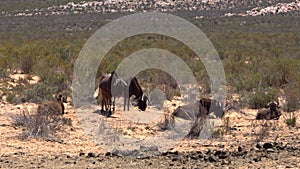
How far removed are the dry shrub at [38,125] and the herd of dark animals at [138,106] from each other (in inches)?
13.0

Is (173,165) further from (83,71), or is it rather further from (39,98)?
(83,71)

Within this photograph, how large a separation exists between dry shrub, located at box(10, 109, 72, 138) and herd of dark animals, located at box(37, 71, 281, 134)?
33 cm

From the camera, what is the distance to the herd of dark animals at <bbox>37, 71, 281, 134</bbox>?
1195 cm

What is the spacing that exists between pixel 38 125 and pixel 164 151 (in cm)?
254

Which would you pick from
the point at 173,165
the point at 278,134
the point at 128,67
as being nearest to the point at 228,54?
the point at 128,67

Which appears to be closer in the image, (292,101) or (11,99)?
(292,101)

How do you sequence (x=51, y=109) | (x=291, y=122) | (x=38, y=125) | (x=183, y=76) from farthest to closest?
(x=183, y=76), (x=51, y=109), (x=291, y=122), (x=38, y=125)

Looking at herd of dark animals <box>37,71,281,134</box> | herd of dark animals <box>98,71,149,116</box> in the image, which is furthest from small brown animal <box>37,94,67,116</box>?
herd of dark animals <box>98,71,149,116</box>

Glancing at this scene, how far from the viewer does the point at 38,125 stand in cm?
1038

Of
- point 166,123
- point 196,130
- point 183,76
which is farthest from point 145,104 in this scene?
point 183,76

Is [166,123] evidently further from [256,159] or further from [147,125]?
[256,159]

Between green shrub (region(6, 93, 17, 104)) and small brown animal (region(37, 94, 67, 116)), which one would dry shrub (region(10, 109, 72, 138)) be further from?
green shrub (region(6, 93, 17, 104))

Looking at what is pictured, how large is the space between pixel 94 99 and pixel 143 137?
13.4 feet

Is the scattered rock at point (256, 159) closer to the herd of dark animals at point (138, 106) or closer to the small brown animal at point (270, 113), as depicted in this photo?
the herd of dark animals at point (138, 106)
